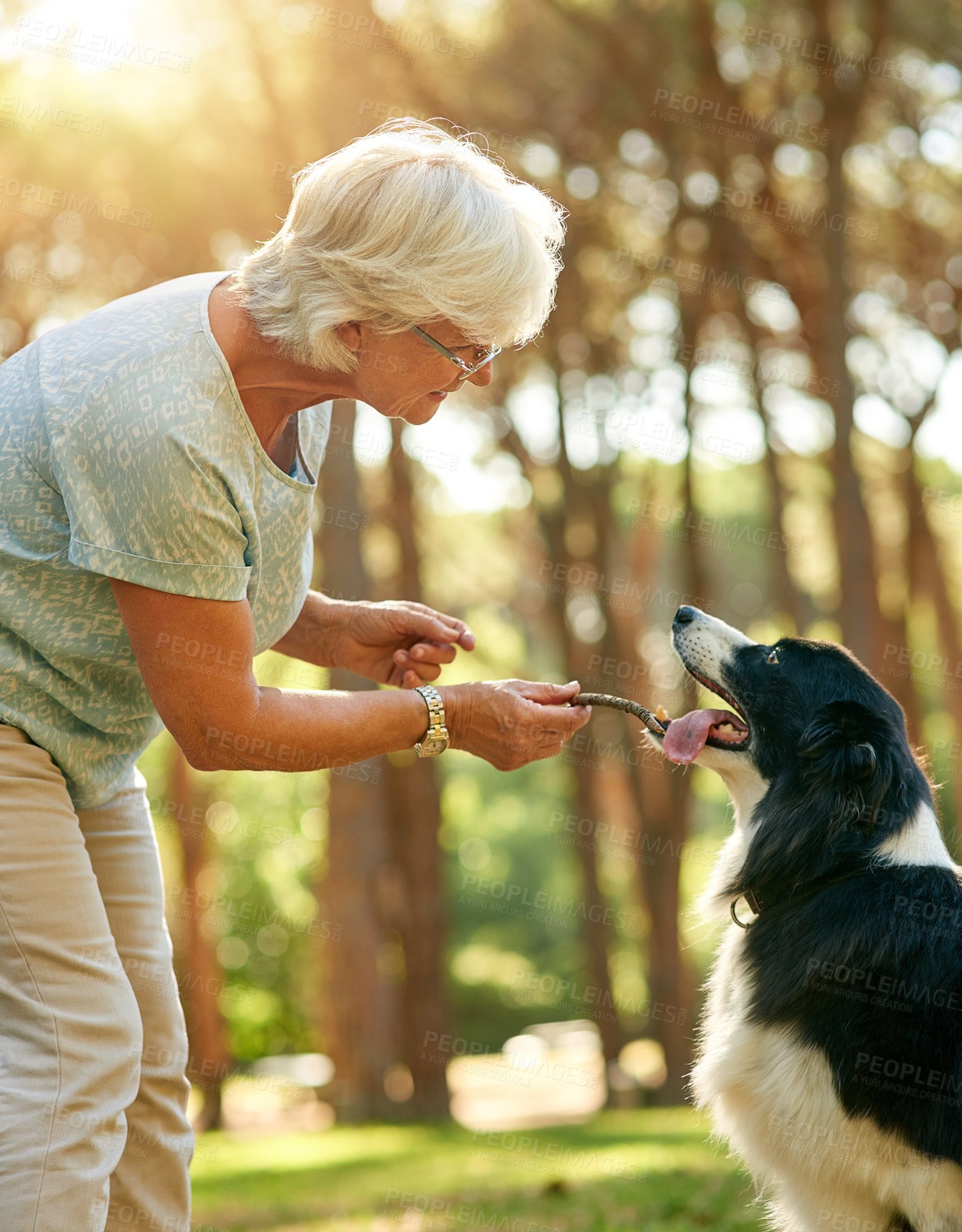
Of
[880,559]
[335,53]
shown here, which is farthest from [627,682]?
[335,53]

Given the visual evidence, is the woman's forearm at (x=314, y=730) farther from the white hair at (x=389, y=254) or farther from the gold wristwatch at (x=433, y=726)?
the white hair at (x=389, y=254)

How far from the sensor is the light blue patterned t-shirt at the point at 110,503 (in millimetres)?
2213

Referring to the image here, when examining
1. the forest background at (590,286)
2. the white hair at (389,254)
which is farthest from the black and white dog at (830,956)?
the forest background at (590,286)

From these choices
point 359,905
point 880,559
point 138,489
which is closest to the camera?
point 138,489

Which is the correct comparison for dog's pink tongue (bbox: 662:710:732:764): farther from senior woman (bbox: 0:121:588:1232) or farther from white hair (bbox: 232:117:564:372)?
white hair (bbox: 232:117:564:372)

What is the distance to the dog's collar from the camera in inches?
119

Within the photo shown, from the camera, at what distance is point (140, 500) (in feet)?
7.23

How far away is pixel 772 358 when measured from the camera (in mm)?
13797

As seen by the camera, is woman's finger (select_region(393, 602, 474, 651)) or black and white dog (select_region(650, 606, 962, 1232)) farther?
woman's finger (select_region(393, 602, 474, 651))

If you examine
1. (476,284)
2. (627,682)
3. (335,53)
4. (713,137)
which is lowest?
(627,682)

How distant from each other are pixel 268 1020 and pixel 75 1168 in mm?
28957

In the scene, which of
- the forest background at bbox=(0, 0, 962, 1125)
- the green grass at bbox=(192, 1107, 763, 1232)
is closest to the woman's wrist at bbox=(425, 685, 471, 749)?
the green grass at bbox=(192, 1107, 763, 1232)

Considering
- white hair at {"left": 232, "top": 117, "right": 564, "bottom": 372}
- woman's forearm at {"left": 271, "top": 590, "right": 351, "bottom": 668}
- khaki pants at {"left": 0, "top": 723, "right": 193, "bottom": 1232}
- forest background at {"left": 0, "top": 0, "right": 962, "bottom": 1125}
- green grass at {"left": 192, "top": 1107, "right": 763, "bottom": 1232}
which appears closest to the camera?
khaki pants at {"left": 0, "top": 723, "right": 193, "bottom": 1232}

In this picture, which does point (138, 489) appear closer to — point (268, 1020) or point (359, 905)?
point (359, 905)
